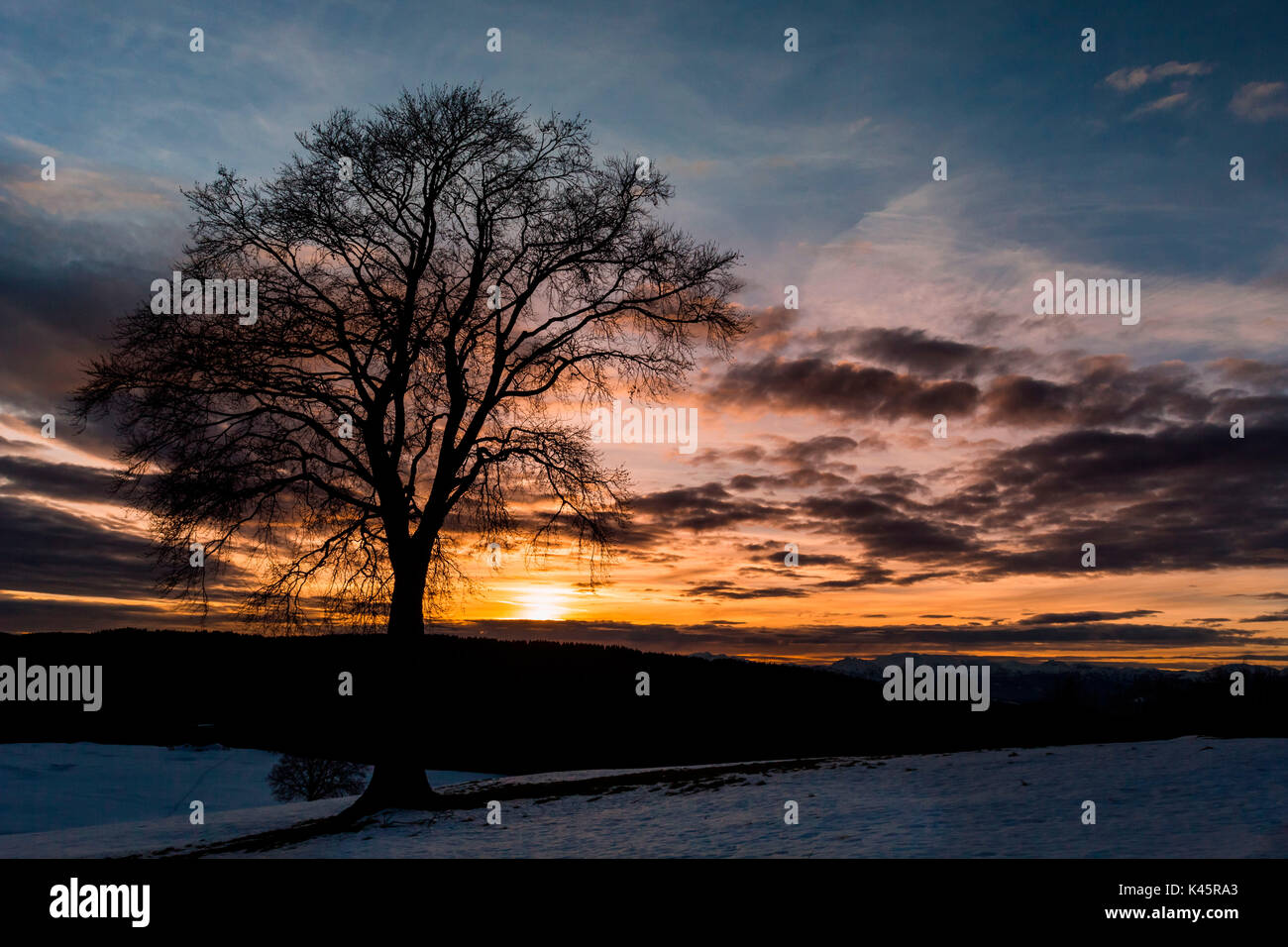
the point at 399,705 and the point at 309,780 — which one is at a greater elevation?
the point at 399,705

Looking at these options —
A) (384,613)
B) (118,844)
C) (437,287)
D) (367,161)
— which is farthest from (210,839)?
(367,161)

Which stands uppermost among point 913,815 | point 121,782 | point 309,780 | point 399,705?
point 399,705

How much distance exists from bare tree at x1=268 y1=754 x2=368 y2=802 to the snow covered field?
31.5 m

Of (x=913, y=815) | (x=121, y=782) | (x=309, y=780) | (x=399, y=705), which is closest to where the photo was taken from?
(x=913, y=815)

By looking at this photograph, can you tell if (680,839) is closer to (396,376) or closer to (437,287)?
(396,376)

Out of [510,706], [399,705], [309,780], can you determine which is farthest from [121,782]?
[399,705]

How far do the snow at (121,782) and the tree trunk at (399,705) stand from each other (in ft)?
145

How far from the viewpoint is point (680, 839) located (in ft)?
44.6

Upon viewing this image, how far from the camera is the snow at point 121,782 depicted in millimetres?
56188

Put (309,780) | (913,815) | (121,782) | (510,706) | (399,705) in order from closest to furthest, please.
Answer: (913,815), (399,705), (309,780), (121,782), (510,706)

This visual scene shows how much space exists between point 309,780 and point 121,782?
26.7 metres

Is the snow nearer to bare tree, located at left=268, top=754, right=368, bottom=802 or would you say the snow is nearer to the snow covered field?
bare tree, located at left=268, top=754, right=368, bottom=802

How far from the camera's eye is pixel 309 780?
50.9m

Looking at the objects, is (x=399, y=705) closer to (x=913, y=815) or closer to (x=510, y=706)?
(x=913, y=815)
